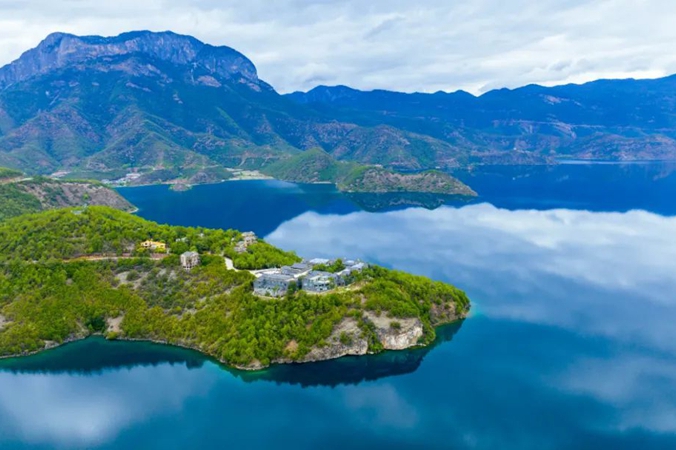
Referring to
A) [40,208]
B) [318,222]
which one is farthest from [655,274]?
[40,208]

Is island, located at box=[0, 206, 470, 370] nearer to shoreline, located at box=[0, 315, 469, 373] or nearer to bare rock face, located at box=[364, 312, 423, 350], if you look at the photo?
bare rock face, located at box=[364, 312, 423, 350]

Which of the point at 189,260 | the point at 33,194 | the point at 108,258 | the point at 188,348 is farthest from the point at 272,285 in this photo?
the point at 33,194

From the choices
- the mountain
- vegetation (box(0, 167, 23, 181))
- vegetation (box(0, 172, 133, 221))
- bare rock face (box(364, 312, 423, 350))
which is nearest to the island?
bare rock face (box(364, 312, 423, 350))

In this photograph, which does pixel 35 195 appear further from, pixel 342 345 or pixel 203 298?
pixel 342 345

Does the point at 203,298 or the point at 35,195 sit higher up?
the point at 35,195

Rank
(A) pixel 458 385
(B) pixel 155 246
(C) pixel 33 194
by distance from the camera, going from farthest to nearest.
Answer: (C) pixel 33 194 < (B) pixel 155 246 < (A) pixel 458 385

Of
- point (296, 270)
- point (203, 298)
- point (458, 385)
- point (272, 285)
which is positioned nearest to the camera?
point (458, 385)
